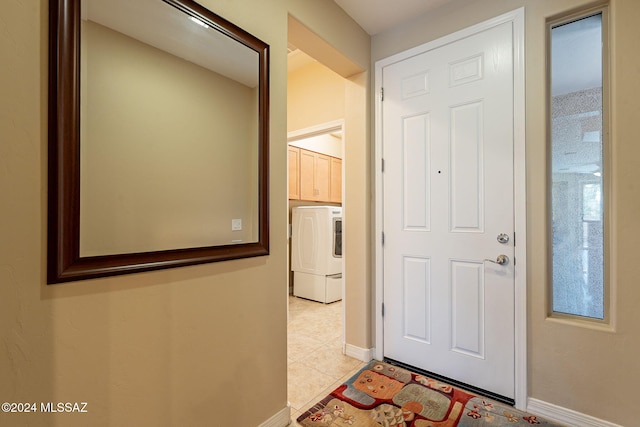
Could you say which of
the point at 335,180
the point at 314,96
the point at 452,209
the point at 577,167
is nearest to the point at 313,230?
the point at 335,180

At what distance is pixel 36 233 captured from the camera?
2.93 ft

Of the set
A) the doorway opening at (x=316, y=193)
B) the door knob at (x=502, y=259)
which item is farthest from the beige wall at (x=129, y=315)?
the door knob at (x=502, y=259)

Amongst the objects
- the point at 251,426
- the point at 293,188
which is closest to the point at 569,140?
the point at 251,426

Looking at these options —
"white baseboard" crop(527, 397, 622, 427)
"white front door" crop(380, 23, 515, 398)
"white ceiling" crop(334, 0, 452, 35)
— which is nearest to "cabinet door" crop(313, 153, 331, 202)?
"white front door" crop(380, 23, 515, 398)

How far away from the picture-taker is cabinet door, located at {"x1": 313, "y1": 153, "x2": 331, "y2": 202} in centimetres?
450

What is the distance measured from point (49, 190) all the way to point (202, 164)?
55 cm

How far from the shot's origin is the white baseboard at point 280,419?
1.57 m

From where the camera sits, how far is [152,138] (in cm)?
118

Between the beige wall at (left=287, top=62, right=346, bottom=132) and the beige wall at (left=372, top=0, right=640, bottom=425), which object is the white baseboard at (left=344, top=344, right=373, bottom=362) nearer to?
the beige wall at (left=372, top=0, right=640, bottom=425)

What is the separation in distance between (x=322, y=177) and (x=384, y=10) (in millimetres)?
2674

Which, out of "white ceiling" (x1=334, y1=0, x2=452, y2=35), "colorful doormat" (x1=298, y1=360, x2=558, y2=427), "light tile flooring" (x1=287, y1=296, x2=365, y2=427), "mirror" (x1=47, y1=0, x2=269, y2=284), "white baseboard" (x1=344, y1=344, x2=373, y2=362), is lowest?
"light tile flooring" (x1=287, y1=296, x2=365, y2=427)

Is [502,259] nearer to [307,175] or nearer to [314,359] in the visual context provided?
[314,359]

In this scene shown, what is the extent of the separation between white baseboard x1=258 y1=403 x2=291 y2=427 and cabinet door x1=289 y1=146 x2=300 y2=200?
9.05ft

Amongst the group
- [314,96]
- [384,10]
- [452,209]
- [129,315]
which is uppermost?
[384,10]
